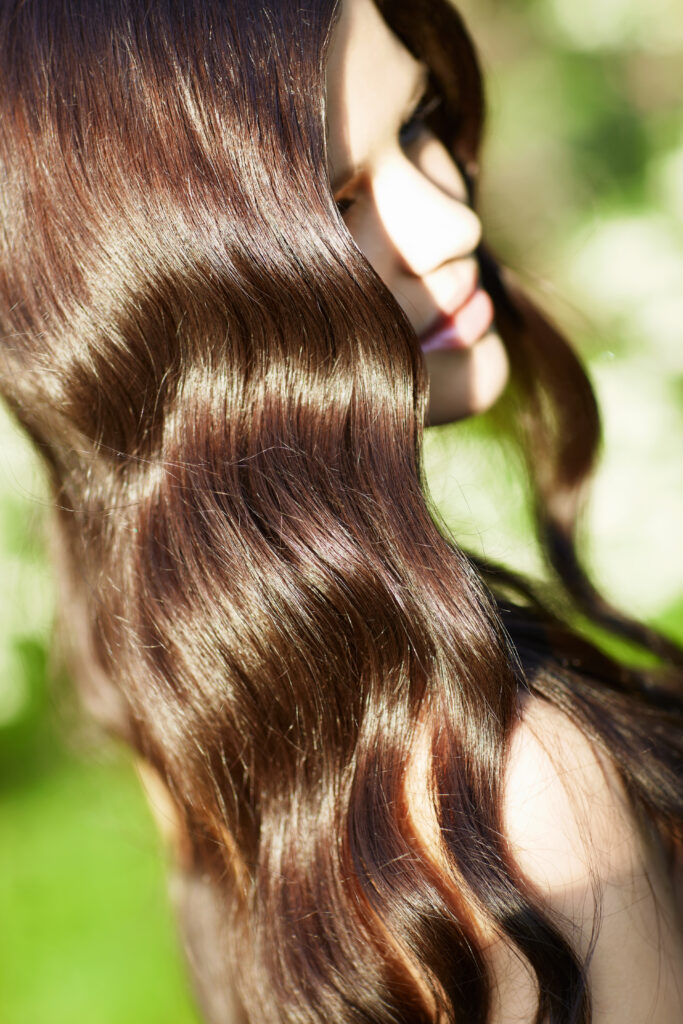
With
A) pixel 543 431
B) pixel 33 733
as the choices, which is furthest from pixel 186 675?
pixel 33 733

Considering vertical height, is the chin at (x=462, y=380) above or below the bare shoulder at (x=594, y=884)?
above

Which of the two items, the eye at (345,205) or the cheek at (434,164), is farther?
the cheek at (434,164)

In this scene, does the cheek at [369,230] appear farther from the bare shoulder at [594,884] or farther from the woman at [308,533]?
the bare shoulder at [594,884]

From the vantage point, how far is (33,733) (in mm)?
2863

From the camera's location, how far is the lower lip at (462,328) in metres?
1.09

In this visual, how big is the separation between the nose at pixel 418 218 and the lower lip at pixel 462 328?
0.10m

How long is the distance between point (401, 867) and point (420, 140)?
3.01ft

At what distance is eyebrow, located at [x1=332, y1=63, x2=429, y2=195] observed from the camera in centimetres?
91

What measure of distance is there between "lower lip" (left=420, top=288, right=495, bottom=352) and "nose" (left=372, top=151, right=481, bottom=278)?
0.10 metres

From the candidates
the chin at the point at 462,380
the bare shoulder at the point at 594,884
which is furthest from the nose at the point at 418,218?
the bare shoulder at the point at 594,884

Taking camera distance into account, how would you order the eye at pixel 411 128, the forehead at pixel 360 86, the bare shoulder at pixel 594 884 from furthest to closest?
the eye at pixel 411 128 → the forehead at pixel 360 86 → the bare shoulder at pixel 594 884

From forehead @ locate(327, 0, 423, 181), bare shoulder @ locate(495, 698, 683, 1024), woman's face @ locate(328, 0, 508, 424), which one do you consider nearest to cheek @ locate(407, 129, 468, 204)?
woman's face @ locate(328, 0, 508, 424)

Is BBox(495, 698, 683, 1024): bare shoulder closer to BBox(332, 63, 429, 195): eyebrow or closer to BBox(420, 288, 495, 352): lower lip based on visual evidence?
BBox(420, 288, 495, 352): lower lip

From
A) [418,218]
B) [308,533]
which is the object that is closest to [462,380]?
[418,218]
